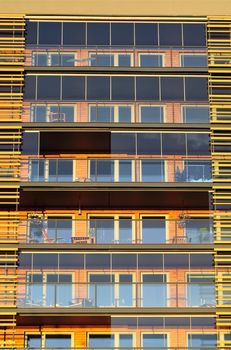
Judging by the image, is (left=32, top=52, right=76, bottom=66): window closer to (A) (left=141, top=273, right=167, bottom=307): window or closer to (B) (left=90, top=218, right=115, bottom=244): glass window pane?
(B) (left=90, top=218, right=115, bottom=244): glass window pane

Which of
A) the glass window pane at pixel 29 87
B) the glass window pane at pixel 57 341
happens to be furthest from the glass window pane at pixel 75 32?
the glass window pane at pixel 57 341

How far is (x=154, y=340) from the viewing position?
99.3 feet

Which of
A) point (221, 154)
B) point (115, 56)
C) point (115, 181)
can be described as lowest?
point (115, 181)

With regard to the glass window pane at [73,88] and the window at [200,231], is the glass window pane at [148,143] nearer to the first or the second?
the glass window pane at [73,88]

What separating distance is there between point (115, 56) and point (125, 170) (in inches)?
189

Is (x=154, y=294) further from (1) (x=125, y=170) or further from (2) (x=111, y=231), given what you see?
(1) (x=125, y=170)

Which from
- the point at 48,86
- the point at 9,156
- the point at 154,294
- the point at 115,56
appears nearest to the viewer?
the point at 154,294

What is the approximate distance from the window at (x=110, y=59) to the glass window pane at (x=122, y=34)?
68cm

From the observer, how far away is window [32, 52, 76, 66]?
3309 cm

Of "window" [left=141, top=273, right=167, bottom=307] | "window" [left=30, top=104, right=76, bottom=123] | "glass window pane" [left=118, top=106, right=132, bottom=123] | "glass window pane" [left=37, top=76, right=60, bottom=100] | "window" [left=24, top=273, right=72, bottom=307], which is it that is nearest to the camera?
"window" [left=24, top=273, right=72, bottom=307]

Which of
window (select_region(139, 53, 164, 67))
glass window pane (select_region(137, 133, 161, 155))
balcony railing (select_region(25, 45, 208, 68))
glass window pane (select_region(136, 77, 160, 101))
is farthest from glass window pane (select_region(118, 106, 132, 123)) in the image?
window (select_region(139, 53, 164, 67))

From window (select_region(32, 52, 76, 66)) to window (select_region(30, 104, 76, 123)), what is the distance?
1713 millimetres

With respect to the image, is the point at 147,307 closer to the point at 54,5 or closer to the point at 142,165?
the point at 142,165

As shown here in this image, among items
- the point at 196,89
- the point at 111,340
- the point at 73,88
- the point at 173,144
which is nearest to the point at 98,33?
the point at 73,88
